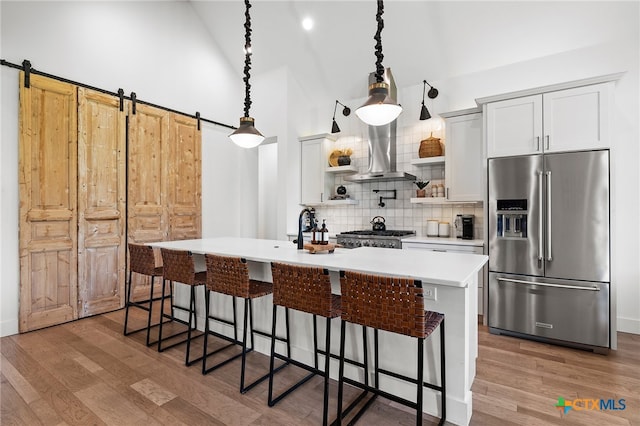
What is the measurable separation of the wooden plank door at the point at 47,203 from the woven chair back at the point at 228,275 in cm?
226

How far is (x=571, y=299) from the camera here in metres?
3.01

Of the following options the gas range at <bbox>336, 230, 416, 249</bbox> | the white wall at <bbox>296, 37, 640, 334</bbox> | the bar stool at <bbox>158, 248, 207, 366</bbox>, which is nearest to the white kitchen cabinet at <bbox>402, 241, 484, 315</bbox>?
the gas range at <bbox>336, 230, 416, 249</bbox>

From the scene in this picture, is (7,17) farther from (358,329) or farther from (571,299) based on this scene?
(571,299)

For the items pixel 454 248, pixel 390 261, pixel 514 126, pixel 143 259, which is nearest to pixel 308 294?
pixel 390 261

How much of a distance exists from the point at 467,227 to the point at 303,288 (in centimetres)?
277

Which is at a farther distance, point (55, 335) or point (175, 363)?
point (55, 335)

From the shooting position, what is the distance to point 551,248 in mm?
3084

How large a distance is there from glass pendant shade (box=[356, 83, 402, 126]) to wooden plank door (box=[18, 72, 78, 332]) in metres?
3.34

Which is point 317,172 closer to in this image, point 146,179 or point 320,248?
point 146,179

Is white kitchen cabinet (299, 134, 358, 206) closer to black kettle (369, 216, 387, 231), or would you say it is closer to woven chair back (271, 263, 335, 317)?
black kettle (369, 216, 387, 231)

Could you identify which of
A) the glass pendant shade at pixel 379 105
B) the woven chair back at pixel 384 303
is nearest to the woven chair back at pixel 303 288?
the woven chair back at pixel 384 303

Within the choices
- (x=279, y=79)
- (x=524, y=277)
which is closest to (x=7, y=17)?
(x=279, y=79)

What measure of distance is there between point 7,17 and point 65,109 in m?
0.93

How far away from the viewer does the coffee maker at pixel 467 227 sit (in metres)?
4.01
